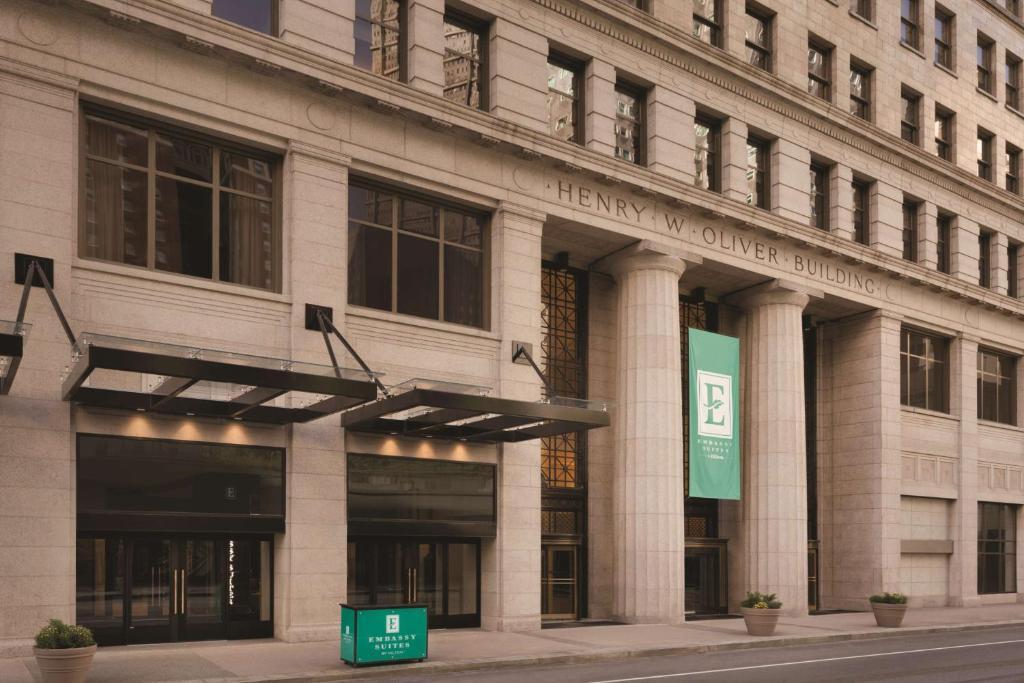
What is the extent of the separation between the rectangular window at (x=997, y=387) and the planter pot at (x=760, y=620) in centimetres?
2043

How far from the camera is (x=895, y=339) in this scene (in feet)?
121

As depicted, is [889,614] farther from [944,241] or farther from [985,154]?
[985,154]

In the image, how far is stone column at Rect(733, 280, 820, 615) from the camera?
32.1 m

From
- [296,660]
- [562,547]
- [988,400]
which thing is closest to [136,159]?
[296,660]

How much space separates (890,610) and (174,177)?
21.8 meters

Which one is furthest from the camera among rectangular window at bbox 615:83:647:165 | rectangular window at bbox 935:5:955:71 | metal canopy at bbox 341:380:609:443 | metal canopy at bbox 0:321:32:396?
rectangular window at bbox 935:5:955:71

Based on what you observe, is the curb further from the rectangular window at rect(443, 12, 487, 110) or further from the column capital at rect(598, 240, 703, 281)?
the rectangular window at rect(443, 12, 487, 110)

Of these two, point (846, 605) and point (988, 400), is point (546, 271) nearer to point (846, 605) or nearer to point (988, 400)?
point (846, 605)

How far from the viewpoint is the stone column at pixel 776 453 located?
32125 mm

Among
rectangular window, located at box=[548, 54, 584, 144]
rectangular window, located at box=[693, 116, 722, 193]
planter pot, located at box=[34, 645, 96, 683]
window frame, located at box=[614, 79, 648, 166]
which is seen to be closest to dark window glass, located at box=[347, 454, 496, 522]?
planter pot, located at box=[34, 645, 96, 683]

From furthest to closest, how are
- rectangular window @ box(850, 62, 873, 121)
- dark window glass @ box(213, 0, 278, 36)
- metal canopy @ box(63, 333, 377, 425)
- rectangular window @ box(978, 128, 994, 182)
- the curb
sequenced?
1. rectangular window @ box(978, 128, 994, 182)
2. rectangular window @ box(850, 62, 873, 121)
3. dark window glass @ box(213, 0, 278, 36)
4. the curb
5. metal canopy @ box(63, 333, 377, 425)

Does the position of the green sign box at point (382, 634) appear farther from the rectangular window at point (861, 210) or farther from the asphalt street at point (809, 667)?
the rectangular window at point (861, 210)

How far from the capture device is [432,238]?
82.6 ft

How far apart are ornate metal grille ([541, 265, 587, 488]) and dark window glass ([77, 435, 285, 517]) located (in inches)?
391
